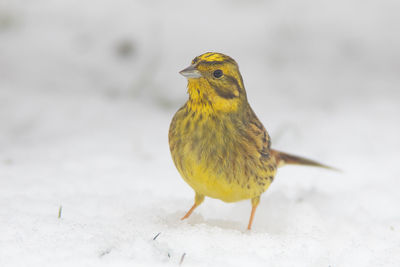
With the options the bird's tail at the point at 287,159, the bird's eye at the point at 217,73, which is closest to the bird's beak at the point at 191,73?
the bird's eye at the point at 217,73

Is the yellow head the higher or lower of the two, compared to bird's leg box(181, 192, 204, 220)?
higher

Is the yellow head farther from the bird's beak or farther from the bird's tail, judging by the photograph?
the bird's tail

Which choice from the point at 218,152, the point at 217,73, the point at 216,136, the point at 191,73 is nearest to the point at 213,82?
the point at 217,73

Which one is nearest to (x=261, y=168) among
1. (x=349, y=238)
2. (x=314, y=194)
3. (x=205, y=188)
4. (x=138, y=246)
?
(x=205, y=188)

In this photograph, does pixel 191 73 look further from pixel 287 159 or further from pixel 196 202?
pixel 287 159

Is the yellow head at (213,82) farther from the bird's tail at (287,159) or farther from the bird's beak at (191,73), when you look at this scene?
the bird's tail at (287,159)

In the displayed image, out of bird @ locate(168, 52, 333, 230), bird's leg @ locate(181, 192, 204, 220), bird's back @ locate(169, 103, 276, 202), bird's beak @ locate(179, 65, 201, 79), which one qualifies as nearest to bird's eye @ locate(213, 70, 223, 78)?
bird @ locate(168, 52, 333, 230)
